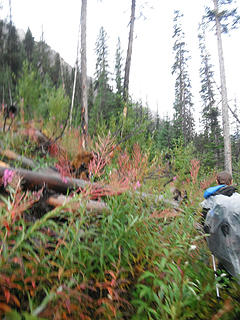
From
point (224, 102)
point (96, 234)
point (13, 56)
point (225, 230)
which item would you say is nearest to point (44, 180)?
point (96, 234)

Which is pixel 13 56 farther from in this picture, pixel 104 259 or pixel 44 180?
pixel 104 259

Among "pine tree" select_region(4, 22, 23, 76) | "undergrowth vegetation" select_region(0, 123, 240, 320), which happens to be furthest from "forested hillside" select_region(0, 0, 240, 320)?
"pine tree" select_region(4, 22, 23, 76)

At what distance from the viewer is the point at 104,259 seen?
1599 millimetres

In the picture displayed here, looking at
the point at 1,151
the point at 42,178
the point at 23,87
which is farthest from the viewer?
the point at 23,87

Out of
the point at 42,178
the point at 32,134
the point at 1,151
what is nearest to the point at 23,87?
the point at 32,134

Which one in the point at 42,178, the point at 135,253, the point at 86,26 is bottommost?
the point at 135,253

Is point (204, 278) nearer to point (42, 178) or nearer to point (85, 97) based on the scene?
point (42, 178)

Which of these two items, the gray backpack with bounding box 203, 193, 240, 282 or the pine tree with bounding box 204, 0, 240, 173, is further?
the pine tree with bounding box 204, 0, 240, 173

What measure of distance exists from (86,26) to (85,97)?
385 centimetres

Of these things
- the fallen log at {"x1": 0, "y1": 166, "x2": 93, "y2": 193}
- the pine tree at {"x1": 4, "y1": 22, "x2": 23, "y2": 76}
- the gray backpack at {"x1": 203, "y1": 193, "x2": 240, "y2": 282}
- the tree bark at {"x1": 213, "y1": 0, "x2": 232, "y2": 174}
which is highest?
the pine tree at {"x1": 4, "y1": 22, "x2": 23, "y2": 76}

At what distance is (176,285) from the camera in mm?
1236

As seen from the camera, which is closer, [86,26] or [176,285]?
[176,285]

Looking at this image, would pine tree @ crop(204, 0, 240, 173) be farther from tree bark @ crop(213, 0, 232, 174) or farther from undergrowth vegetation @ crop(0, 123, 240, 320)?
undergrowth vegetation @ crop(0, 123, 240, 320)

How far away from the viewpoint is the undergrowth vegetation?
1.03 metres
